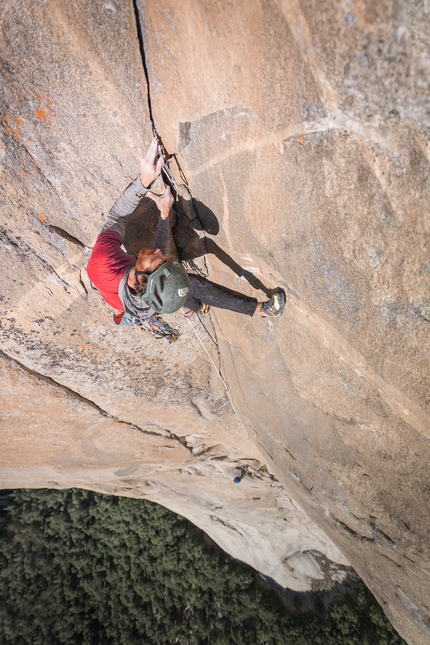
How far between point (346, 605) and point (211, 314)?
633 cm

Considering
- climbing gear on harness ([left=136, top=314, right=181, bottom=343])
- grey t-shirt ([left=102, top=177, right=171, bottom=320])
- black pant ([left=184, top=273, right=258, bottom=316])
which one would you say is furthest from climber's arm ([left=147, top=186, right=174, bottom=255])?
climbing gear on harness ([left=136, top=314, right=181, bottom=343])

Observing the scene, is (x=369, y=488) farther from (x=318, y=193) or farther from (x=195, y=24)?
(x=195, y=24)

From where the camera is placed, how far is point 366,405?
176 centimetres

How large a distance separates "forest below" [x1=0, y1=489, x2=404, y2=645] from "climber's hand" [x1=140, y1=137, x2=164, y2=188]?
291 inches

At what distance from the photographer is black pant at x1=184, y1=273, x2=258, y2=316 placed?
225 centimetres

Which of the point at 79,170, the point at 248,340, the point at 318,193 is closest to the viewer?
the point at 318,193

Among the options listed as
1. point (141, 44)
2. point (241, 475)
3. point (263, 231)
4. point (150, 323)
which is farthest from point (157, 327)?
point (241, 475)

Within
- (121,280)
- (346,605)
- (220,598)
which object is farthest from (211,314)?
(220,598)

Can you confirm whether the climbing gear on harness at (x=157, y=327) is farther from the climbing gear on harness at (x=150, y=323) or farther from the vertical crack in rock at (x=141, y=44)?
the vertical crack in rock at (x=141, y=44)

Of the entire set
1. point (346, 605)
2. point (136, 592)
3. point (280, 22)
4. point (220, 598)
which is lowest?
point (136, 592)

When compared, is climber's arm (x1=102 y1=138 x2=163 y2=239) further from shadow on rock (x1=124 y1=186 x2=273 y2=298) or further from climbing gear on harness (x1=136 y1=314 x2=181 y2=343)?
climbing gear on harness (x1=136 y1=314 x2=181 y2=343)

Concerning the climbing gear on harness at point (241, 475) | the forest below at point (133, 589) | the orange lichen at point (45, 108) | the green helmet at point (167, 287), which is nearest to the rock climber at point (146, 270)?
the green helmet at point (167, 287)

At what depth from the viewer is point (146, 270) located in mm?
1902

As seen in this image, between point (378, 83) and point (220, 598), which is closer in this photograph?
point (378, 83)
